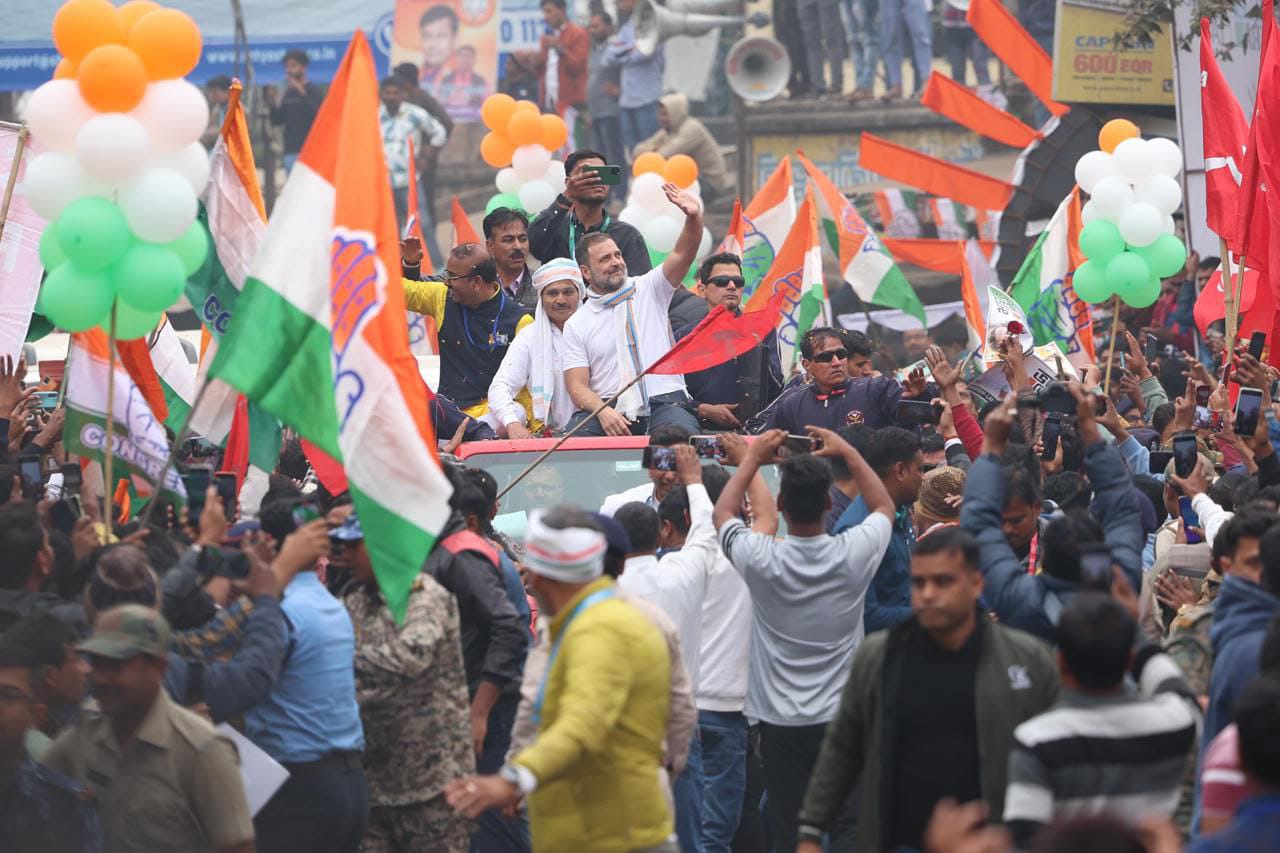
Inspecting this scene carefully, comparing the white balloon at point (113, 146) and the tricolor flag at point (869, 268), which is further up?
the white balloon at point (113, 146)

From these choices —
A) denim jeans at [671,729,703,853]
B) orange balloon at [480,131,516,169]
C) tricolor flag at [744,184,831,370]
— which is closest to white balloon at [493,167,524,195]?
orange balloon at [480,131,516,169]

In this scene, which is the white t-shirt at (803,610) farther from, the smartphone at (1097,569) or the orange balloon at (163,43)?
the orange balloon at (163,43)

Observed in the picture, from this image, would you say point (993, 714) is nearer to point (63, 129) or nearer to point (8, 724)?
point (8, 724)

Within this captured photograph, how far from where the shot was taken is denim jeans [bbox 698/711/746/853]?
7672mm

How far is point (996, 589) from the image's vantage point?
5770 millimetres

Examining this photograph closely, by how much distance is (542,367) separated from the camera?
1011 centimetres

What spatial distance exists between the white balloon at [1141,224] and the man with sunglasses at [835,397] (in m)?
2.92

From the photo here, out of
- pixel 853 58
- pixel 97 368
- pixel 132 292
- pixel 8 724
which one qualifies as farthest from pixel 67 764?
pixel 853 58

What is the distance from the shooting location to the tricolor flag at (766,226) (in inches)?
608

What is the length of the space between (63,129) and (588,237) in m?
3.36

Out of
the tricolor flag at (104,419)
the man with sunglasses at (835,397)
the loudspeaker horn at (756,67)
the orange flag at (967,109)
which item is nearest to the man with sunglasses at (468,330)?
the man with sunglasses at (835,397)

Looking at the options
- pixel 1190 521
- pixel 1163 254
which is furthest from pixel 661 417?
pixel 1163 254

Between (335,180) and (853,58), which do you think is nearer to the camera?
(335,180)

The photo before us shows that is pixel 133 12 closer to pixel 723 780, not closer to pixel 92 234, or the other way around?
pixel 92 234
